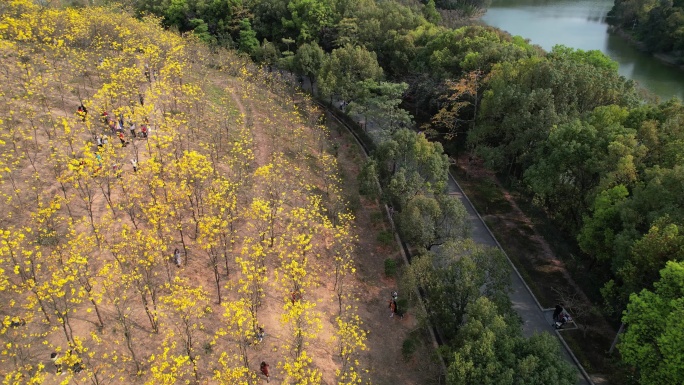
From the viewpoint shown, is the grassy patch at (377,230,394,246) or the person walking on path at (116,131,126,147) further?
the grassy patch at (377,230,394,246)

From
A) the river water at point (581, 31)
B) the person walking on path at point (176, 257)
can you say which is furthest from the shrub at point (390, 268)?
the river water at point (581, 31)

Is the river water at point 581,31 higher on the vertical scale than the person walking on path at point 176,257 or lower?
higher

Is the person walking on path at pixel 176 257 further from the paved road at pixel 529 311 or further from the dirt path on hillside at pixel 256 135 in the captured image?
the paved road at pixel 529 311

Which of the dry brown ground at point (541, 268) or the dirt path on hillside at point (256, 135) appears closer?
the dry brown ground at point (541, 268)

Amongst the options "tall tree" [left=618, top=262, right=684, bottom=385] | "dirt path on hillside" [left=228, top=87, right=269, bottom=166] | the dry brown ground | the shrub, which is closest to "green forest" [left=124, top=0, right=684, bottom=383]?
"tall tree" [left=618, top=262, right=684, bottom=385]

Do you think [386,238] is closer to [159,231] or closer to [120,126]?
[159,231]

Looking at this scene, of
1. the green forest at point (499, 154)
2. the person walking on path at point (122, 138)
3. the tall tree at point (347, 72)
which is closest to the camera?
the green forest at point (499, 154)

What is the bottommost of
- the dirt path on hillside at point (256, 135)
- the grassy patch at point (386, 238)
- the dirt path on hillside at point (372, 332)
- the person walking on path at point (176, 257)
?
the dirt path on hillside at point (372, 332)

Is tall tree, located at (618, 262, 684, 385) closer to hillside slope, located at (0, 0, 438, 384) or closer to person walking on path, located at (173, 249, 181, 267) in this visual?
hillside slope, located at (0, 0, 438, 384)
